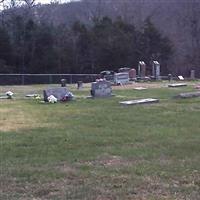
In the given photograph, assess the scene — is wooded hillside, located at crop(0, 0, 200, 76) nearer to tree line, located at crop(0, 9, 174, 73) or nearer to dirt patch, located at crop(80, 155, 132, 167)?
tree line, located at crop(0, 9, 174, 73)

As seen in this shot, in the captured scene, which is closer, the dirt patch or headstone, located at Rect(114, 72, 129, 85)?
the dirt patch

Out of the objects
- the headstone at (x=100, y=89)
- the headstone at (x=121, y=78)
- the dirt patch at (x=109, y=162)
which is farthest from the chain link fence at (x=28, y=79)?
the dirt patch at (x=109, y=162)

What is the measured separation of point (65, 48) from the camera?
4769 cm

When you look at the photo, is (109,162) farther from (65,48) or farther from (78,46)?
(78,46)

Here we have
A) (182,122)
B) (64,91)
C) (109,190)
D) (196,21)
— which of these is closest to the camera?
(109,190)

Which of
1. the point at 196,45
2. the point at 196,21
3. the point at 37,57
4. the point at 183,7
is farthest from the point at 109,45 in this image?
the point at 183,7

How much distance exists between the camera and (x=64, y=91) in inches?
858

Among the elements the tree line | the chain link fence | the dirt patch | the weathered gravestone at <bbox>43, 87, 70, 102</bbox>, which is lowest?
the dirt patch

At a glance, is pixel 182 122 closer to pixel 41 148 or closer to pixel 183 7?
pixel 41 148

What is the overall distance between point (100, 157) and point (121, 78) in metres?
26.0

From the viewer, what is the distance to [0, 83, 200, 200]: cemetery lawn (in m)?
6.14

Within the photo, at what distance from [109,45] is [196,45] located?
2402 cm

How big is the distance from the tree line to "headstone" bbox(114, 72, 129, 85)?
482 inches

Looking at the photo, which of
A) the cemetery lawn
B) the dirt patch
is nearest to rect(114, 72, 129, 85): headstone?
the cemetery lawn
